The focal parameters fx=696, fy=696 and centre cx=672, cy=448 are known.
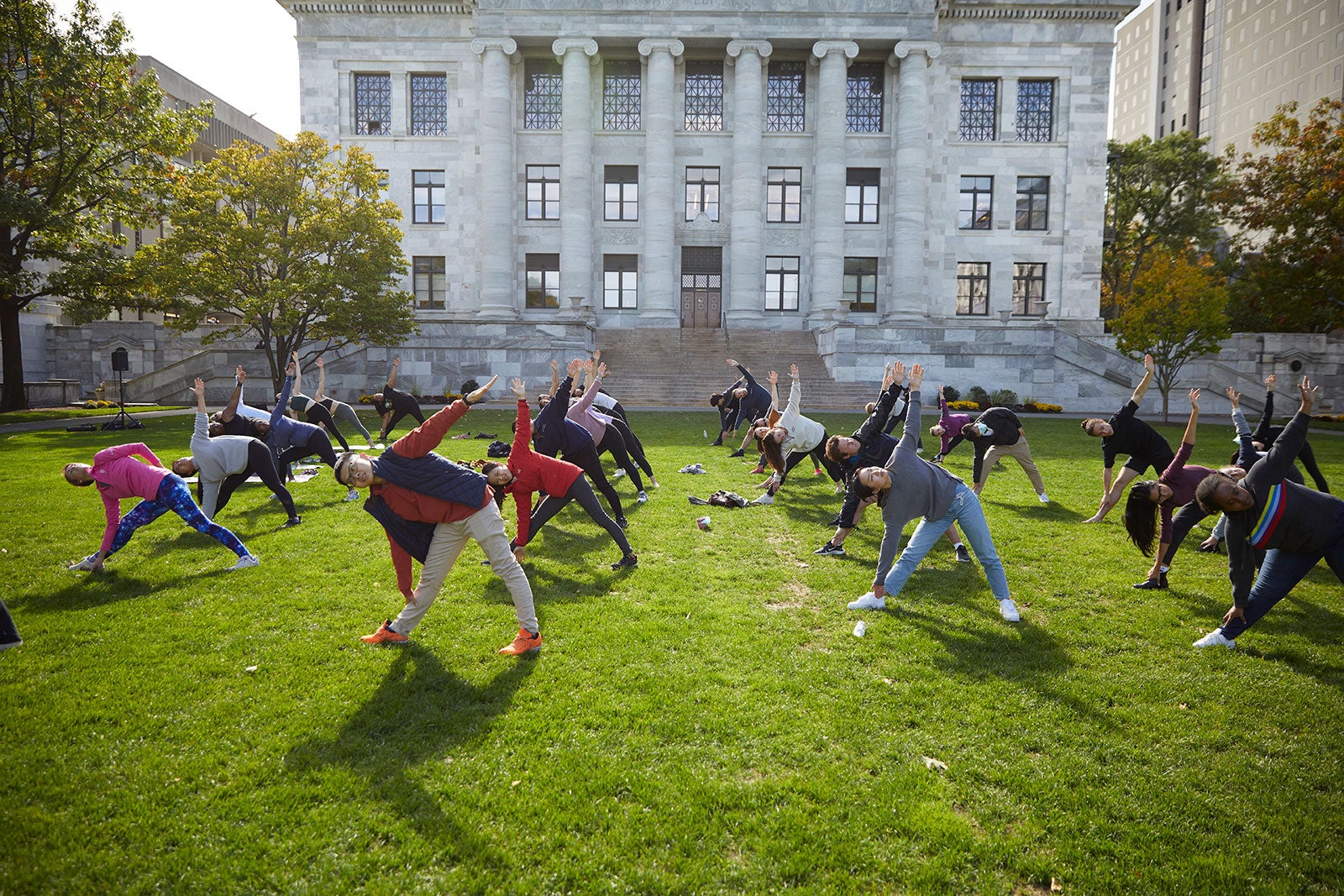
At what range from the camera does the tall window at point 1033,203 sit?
4041 centimetres

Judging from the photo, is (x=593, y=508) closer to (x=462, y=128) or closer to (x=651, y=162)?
(x=651, y=162)

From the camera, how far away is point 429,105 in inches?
1588

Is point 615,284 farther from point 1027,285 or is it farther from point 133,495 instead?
point 133,495

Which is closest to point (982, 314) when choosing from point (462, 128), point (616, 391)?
point (616, 391)

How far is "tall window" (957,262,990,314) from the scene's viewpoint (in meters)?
40.7

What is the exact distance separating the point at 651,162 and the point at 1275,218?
30.8 meters

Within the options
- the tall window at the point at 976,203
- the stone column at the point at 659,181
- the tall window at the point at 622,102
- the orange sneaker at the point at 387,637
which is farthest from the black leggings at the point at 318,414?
the tall window at the point at 976,203

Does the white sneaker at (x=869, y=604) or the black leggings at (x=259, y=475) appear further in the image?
the black leggings at (x=259, y=475)

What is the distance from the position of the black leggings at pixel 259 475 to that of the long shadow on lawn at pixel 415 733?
5217 mm

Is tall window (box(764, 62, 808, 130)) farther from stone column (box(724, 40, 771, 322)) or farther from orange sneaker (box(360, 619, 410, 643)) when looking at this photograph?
orange sneaker (box(360, 619, 410, 643))

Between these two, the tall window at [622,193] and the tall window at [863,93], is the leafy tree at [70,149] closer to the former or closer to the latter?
the tall window at [622,193]

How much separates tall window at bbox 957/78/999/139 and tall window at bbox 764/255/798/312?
1237 centimetres

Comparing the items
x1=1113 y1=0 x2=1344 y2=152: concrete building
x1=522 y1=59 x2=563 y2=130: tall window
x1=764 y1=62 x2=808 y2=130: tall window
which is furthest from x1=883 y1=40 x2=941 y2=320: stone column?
x1=1113 y1=0 x2=1344 y2=152: concrete building

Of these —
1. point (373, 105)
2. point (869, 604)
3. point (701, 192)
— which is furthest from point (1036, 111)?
point (869, 604)
